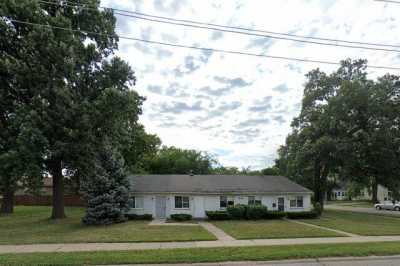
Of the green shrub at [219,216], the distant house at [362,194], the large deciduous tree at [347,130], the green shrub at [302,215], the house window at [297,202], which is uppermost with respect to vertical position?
the large deciduous tree at [347,130]

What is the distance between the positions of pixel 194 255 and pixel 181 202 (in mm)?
16310

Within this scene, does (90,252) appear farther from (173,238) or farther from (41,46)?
(41,46)

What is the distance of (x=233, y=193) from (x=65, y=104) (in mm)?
15039

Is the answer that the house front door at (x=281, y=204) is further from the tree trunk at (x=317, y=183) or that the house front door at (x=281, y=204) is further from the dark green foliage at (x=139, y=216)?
the dark green foliage at (x=139, y=216)

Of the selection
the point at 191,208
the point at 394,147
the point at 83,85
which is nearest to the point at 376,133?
the point at 394,147

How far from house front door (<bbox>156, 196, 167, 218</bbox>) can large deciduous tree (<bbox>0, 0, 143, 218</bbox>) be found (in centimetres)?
698

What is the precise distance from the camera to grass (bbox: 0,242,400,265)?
9617 mm

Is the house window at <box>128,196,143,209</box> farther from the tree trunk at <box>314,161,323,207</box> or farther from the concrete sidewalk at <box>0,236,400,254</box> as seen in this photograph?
the tree trunk at <box>314,161,323,207</box>

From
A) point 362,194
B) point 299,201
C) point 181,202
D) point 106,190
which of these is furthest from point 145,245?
point 362,194

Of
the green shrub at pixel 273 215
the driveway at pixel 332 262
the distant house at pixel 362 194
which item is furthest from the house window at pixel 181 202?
the distant house at pixel 362 194

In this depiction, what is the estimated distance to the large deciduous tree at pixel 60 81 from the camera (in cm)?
1892

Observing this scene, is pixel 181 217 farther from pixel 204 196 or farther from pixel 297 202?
pixel 297 202

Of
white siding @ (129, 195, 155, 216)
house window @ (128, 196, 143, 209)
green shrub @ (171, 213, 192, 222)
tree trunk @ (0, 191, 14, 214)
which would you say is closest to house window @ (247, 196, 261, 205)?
green shrub @ (171, 213, 192, 222)

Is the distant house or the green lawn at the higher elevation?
the green lawn
